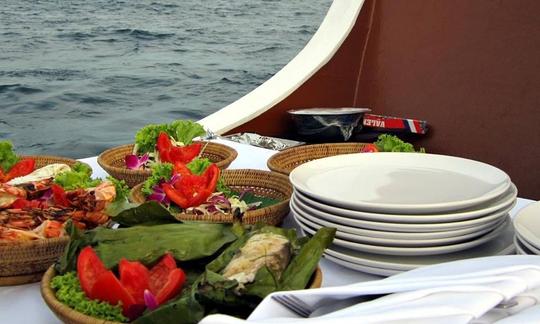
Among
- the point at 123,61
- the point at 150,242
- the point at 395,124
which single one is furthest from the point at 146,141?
the point at 123,61

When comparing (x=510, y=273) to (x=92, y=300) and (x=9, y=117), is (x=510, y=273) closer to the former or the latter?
(x=92, y=300)

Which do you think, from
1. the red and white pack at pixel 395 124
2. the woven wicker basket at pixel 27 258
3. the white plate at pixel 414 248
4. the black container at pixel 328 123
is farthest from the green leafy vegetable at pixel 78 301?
the red and white pack at pixel 395 124

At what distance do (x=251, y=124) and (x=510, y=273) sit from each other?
74.0 inches

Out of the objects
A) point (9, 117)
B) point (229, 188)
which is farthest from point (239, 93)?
point (229, 188)

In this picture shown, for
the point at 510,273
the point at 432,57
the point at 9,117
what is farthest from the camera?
the point at 9,117

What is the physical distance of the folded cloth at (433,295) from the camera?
0.42m

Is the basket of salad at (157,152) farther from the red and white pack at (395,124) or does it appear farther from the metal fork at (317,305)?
the red and white pack at (395,124)

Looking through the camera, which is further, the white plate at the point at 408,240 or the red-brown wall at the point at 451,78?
the red-brown wall at the point at 451,78

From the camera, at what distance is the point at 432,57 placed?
2334 mm

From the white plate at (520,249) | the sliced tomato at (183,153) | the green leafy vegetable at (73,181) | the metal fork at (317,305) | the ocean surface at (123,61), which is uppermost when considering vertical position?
the metal fork at (317,305)

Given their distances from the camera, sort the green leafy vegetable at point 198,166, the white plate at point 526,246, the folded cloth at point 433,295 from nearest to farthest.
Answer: the folded cloth at point 433,295
the white plate at point 526,246
the green leafy vegetable at point 198,166

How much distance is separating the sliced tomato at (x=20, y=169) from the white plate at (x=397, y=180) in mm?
488

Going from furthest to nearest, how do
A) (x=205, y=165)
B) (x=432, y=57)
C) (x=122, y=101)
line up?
(x=122, y=101), (x=432, y=57), (x=205, y=165)

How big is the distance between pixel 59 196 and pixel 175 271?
32 centimetres
